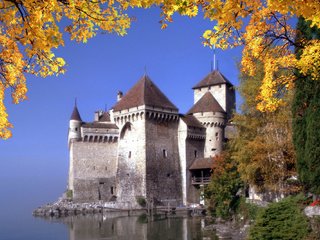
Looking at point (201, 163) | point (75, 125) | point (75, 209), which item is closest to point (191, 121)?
point (201, 163)

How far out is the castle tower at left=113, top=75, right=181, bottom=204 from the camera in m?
43.7

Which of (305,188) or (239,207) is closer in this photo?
(305,188)

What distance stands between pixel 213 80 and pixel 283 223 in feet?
126

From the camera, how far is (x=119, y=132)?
46.3m

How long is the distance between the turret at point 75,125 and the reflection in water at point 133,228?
10.8m

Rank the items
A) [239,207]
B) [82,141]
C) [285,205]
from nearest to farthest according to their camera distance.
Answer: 1. [285,205]
2. [239,207]
3. [82,141]

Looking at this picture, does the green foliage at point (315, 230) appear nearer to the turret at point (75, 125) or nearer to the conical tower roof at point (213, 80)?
the turret at point (75, 125)

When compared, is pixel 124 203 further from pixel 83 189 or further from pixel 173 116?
pixel 173 116

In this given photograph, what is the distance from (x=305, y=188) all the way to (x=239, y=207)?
36.0 ft

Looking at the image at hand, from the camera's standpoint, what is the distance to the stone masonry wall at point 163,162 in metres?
43.8

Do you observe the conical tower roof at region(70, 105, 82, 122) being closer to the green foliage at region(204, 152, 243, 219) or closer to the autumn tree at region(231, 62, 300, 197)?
the green foliage at region(204, 152, 243, 219)

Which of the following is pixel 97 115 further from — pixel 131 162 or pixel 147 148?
pixel 147 148

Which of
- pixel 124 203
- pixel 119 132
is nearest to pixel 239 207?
pixel 124 203

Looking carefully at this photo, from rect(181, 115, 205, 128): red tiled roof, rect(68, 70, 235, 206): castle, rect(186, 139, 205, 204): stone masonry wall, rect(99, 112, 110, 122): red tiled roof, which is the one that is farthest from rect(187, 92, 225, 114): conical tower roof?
rect(99, 112, 110, 122): red tiled roof
